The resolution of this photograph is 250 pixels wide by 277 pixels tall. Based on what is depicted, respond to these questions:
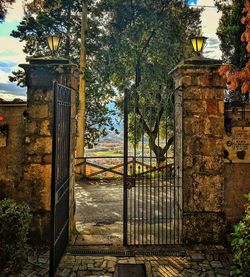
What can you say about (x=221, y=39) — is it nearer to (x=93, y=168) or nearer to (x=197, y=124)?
(x=93, y=168)

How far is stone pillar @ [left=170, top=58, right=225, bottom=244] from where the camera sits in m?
4.36

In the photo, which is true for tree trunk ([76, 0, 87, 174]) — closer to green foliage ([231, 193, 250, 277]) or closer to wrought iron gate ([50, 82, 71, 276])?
wrought iron gate ([50, 82, 71, 276])

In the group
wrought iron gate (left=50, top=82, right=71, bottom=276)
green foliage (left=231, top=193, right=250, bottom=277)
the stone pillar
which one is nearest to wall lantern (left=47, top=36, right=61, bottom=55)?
wrought iron gate (left=50, top=82, right=71, bottom=276)

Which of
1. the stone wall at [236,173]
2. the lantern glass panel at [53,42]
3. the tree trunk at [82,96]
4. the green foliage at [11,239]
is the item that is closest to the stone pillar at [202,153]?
the stone wall at [236,173]

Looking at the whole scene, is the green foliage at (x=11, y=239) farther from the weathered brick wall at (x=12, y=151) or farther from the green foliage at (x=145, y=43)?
the green foliage at (x=145, y=43)

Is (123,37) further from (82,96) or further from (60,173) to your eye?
(60,173)

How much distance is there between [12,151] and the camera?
441cm

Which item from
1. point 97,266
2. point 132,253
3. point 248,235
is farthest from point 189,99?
point 97,266

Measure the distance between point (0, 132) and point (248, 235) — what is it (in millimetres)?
3589

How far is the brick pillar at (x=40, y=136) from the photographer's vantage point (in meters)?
4.25

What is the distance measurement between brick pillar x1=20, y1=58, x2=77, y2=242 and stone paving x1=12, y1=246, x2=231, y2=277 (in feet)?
1.81

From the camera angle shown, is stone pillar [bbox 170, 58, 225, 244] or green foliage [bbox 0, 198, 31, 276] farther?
stone pillar [bbox 170, 58, 225, 244]

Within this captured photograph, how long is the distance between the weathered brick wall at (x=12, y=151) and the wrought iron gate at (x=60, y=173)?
0.72 meters

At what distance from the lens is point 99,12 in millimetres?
11734
